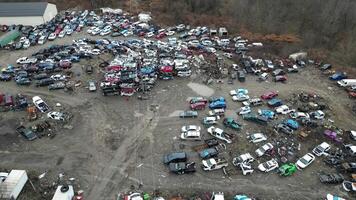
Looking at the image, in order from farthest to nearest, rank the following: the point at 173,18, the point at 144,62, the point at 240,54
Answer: the point at 173,18 < the point at 240,54 < the point at 144,62

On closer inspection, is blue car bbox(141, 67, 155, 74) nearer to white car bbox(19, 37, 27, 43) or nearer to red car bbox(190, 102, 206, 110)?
red car bbox(190, 102, 206, 110)

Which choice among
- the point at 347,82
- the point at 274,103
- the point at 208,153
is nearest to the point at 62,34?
the point at 208,153

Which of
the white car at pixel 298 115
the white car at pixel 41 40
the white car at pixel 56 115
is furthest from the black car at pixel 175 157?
the white car at pixel 41 40

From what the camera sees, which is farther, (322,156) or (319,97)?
(319,97)

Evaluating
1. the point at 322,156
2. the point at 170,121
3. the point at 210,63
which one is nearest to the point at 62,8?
the point at 210,63

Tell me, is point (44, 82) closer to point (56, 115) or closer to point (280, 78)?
point (56, 115)

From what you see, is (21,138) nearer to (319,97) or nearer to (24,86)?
(24,86)

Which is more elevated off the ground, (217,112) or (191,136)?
(217,112)

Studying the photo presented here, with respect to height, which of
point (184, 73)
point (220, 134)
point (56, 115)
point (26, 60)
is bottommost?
point (56, 115)

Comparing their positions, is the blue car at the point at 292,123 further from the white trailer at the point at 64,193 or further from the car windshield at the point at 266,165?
the white trailer at the point at 64,193
